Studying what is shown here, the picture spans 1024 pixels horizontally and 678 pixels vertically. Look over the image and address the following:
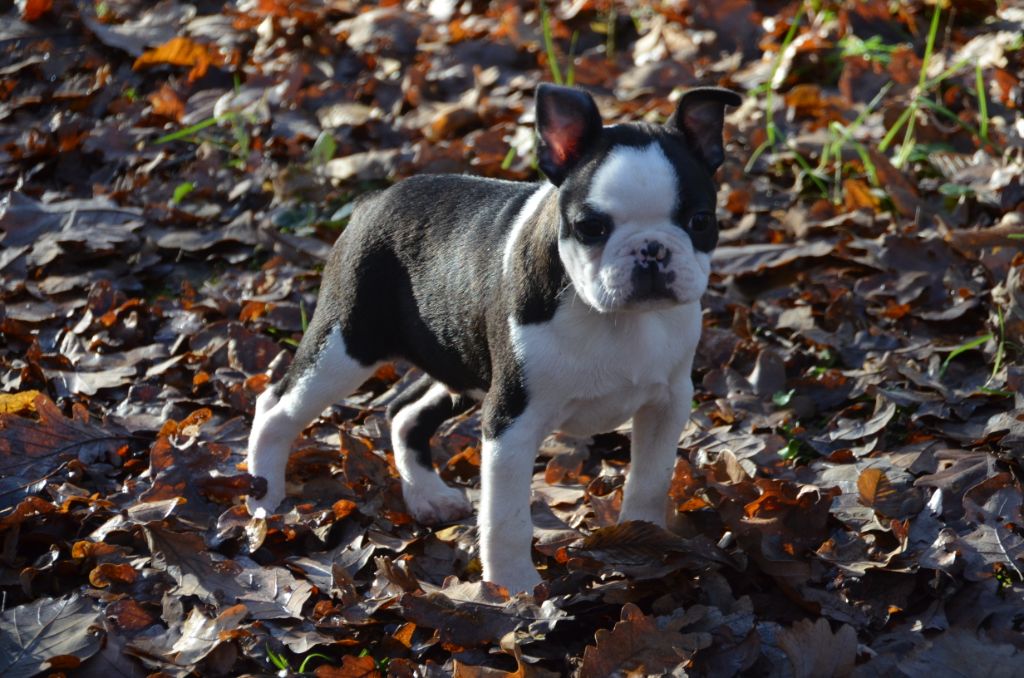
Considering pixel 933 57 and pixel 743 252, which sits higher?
pixel 933 57

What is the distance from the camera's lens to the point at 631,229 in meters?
3.20

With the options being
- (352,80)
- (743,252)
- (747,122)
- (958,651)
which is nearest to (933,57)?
(747,122)

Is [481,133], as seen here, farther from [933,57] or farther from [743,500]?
[743,500]

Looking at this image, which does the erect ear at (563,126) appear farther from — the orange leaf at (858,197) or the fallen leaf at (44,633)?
the orange leaf at (858,197)

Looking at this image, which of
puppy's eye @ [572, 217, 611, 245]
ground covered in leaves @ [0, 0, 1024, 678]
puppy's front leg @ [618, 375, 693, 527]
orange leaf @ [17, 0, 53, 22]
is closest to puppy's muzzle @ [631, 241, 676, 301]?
puppy's eye @ [572, 217, 611, 245]

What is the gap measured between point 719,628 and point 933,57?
4.52m

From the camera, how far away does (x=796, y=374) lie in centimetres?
485

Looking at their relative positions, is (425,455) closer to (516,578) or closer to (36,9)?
(516,578)

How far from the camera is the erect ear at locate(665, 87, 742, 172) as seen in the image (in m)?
3.35

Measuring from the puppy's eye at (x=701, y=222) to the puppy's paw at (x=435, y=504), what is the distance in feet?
4.47

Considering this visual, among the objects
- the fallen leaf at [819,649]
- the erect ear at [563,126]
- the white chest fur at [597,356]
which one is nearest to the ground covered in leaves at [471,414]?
the fallen leaf at [819,649]

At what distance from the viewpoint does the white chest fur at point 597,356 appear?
11.1 feet

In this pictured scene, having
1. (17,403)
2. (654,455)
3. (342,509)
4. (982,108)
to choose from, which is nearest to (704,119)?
(654,455)

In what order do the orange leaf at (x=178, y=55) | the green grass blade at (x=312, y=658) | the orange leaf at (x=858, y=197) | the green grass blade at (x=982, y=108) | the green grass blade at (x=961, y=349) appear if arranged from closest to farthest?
the green grass blade at (x=312, y=658), the green grass blade at (x=961, y=349), the orange leaf at (x=858, y=197), the green grass blade at (x=982, y=108), the orange leaf at (x=178, y=55)
